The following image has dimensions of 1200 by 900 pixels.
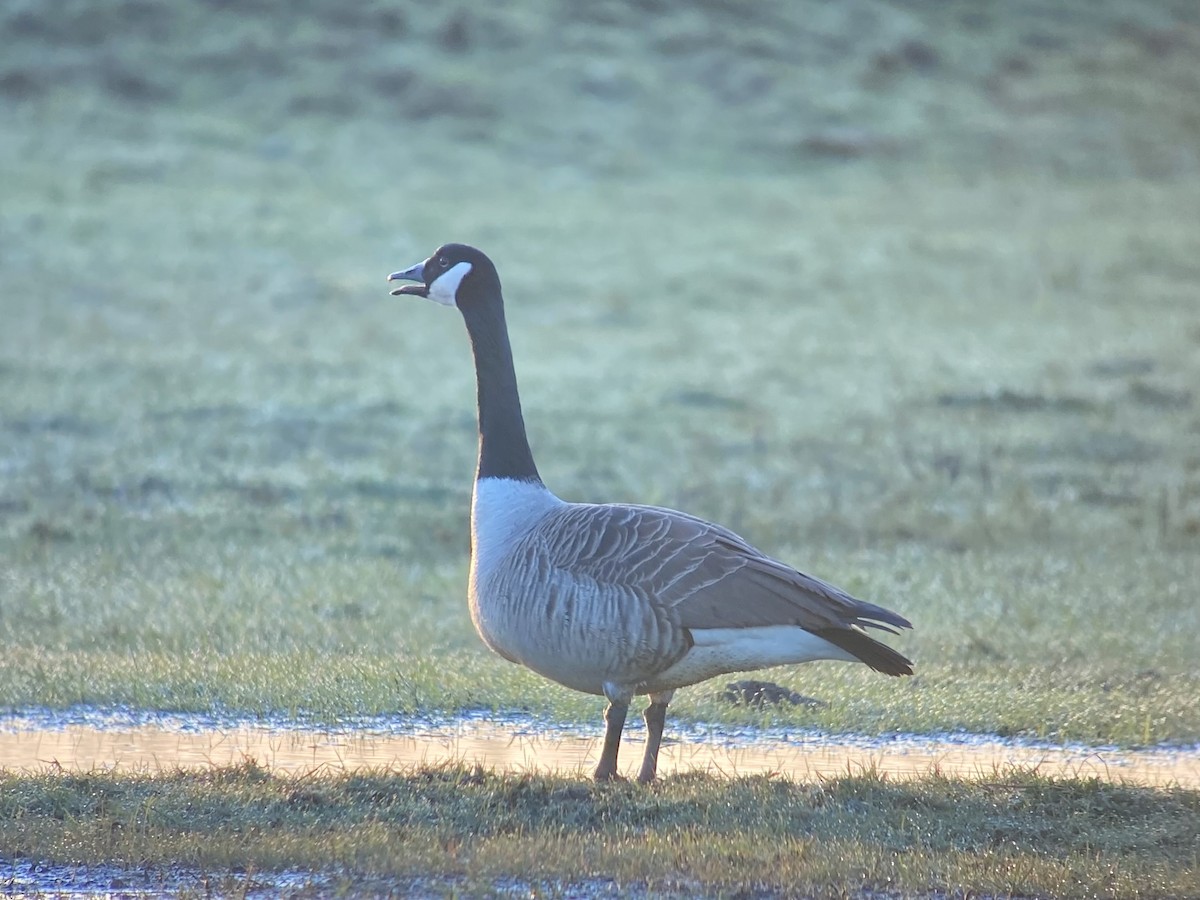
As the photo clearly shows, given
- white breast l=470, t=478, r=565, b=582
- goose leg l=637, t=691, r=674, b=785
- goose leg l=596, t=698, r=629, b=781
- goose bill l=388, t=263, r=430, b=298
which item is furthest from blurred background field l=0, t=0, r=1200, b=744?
goose bill l=388, t=263, r=430, b=298

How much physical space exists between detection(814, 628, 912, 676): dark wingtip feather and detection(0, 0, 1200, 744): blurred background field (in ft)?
5.53

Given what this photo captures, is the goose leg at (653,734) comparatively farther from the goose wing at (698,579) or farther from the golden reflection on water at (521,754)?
the goose wing at (698,579)

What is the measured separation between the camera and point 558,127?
43438 millimetres

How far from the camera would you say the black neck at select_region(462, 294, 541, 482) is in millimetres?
8359

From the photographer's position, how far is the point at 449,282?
8719mm

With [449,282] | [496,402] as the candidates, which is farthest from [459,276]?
[496,402]

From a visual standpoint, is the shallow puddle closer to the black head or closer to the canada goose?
the canada goose

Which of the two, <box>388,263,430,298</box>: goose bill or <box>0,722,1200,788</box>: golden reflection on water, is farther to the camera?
<box>388,263,430,298</box>: goose bill

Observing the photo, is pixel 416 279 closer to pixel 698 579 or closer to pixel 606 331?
pixel 698 579

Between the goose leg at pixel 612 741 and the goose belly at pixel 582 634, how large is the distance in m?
0.13

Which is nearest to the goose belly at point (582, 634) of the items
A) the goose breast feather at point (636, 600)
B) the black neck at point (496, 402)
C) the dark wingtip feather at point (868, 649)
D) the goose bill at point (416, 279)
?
the goose breast feather at point (636, 600)

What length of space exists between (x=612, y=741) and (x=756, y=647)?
0.84m

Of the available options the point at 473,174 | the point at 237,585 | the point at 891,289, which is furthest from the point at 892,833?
the point at 473,174

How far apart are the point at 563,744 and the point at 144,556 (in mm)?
6004
